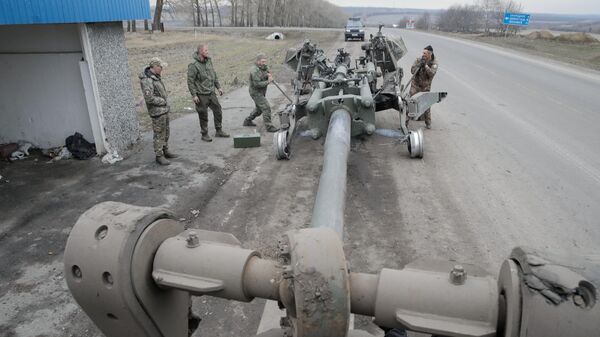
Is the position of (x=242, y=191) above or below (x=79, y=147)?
below

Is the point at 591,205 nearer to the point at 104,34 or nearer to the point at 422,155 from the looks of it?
the point at 422,155

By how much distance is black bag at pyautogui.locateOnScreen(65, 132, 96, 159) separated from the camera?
8124mm

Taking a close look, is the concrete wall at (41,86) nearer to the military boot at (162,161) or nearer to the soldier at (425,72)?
the military boot at (162,161)

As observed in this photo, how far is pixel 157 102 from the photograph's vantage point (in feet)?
24.8

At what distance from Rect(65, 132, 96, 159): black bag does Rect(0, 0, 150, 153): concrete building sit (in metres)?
0.17

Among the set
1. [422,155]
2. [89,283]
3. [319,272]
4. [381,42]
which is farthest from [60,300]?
[381,42]

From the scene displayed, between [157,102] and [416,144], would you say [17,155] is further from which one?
[416,144]

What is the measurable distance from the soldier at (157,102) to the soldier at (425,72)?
205 inches

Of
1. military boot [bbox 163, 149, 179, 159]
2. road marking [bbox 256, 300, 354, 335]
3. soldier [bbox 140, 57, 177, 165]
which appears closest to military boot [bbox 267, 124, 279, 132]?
military boot [bbox 163, 149, 179, 159]

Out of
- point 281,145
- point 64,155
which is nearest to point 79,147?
point 64,155

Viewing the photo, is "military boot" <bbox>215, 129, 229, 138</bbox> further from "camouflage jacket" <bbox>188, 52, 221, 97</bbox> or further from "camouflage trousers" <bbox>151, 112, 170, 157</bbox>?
"camouflage trousers" <bbox>151, 112, 170, 157</bbox>

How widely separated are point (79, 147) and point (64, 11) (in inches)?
96.9

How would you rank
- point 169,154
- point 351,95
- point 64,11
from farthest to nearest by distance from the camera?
point 169,154 → point 351,95 → point 64,11

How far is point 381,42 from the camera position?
1080cm
